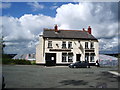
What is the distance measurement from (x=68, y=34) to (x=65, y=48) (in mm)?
3798

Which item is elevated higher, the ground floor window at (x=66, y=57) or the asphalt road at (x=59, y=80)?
the ground floor window at (x=66, y=57)

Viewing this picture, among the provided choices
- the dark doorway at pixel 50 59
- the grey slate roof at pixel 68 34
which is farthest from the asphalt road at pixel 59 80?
the grey slate roof at pixel 68 34

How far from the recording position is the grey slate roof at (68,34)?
41.9m

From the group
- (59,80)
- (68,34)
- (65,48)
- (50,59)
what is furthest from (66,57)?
(59,80)

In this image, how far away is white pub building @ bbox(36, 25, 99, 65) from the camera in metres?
41.0

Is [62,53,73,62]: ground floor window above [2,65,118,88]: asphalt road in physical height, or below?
above

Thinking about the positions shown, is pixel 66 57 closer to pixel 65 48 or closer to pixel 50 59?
pixel 65 48

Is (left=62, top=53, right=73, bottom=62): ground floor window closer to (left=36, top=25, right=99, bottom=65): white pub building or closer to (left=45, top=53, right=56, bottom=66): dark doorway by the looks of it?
(left=36, top=25, right=99, bottom=65): white pub building

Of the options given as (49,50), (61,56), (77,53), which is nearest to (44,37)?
(49,50)

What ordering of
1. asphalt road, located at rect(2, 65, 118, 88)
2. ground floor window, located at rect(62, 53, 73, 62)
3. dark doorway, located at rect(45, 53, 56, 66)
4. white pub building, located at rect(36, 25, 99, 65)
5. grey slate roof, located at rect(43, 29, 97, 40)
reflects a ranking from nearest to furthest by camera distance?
asphalt road, located at rect(2, 65, 118, 88)
white pub building, located at rect(36, 25, 99, 65)
dark doorway, located at rect(45, 53, 56, 66)
ground floor window, located at rect(62, 53, 73, 62)
grey slate roof, located at rect(43, 29, 97, 40)

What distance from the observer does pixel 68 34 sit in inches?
1722

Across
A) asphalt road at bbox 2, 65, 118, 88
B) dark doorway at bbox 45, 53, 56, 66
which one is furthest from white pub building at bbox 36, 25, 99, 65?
asphalt road at bbox 2, 65, 118, 88

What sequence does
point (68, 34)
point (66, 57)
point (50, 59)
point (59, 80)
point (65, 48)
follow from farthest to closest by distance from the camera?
point (68, 34) → point (65, 48) → point (66, 57) → point (50, 59) → point (59, 80)

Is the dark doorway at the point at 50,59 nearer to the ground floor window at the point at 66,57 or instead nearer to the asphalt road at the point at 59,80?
the ground floor window at the point at 66,57
